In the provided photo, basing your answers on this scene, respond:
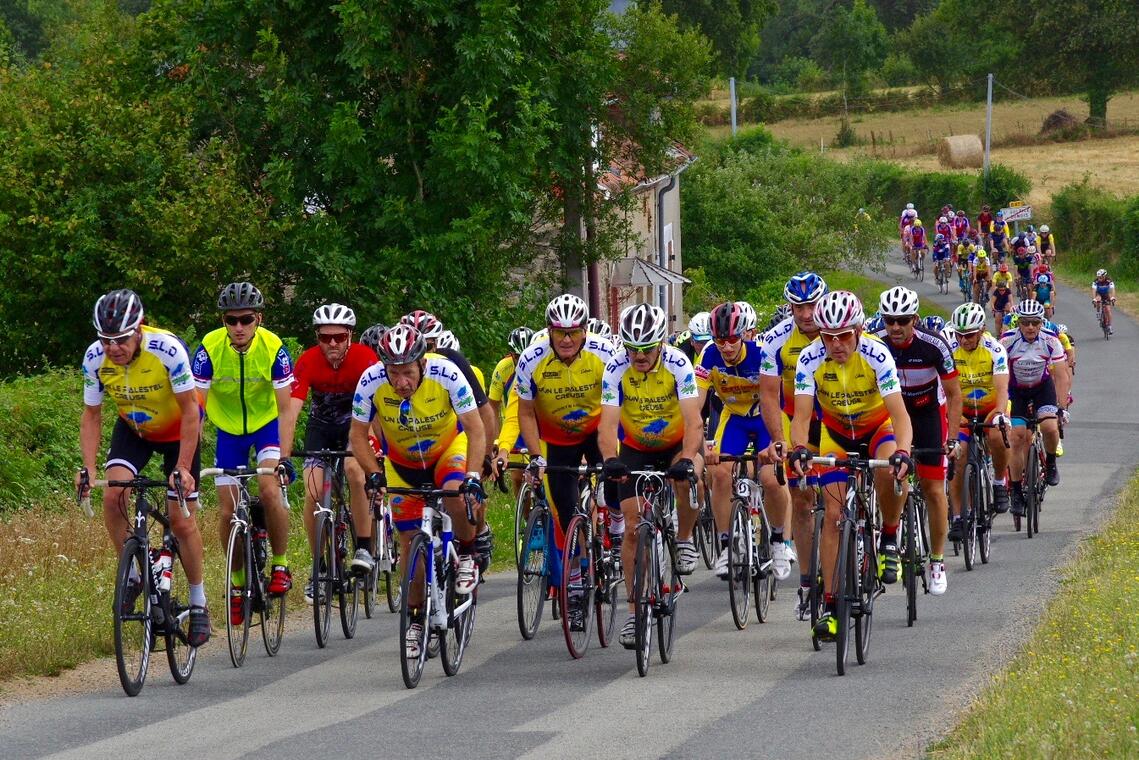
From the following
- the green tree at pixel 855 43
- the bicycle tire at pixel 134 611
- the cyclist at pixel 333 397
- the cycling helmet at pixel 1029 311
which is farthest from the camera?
the green tree at pixel 855 43

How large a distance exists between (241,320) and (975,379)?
7185 mm

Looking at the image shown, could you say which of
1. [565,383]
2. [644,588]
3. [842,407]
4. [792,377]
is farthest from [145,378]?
[792,377]

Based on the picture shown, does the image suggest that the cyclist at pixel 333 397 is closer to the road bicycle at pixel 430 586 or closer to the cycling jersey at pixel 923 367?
the road bicycle at pixel 430 586

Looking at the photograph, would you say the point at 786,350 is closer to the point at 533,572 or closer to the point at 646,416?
the point at 646,416

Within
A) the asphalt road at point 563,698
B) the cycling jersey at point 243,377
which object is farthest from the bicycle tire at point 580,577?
the cycling jersey at point 243,377

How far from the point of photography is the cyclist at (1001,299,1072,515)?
1716 cm

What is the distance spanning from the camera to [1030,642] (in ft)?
33.8

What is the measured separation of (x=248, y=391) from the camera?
1106cm

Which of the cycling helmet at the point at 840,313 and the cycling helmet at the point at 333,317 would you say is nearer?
the cycling helmet at the point at 840,313

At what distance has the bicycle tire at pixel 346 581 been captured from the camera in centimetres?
1147

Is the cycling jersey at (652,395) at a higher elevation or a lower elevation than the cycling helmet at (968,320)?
lower

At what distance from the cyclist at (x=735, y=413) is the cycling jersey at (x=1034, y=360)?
5.36 metres

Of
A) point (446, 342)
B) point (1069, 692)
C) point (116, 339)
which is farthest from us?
point (446, 342)

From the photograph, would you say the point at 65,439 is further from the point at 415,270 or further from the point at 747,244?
the point at 747,244
